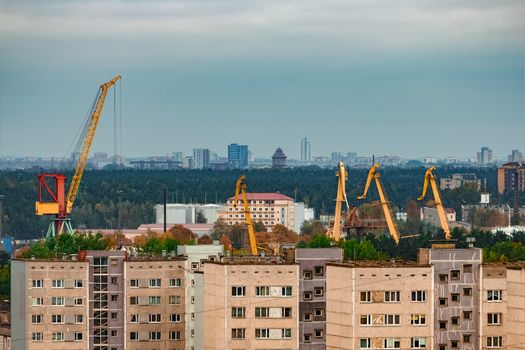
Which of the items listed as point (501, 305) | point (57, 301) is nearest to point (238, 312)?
point (501, 305)

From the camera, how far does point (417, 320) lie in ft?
242

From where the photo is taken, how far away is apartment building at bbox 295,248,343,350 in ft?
251

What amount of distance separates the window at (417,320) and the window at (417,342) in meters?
0.47

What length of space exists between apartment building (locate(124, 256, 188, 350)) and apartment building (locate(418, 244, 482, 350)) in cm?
1664

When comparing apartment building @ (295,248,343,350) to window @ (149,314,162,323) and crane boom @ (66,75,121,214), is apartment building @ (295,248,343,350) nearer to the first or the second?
window @ (149,314,162,323)

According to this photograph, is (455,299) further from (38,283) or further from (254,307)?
(38,283)

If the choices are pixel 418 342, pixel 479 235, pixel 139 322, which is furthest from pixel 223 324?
pixel 479 235

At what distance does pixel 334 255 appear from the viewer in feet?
255

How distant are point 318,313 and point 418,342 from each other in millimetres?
4488

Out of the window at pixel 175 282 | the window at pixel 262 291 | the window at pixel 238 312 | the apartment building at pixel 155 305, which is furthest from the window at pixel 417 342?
the window at pixel 175 282

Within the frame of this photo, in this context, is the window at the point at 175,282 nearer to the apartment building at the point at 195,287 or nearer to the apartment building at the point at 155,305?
the apartment building at the point at 155,305

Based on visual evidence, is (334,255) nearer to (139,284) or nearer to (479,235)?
(139,284)

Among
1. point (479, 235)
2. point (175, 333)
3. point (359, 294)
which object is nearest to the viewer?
point (359, 294)

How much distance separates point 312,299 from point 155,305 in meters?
13.5
